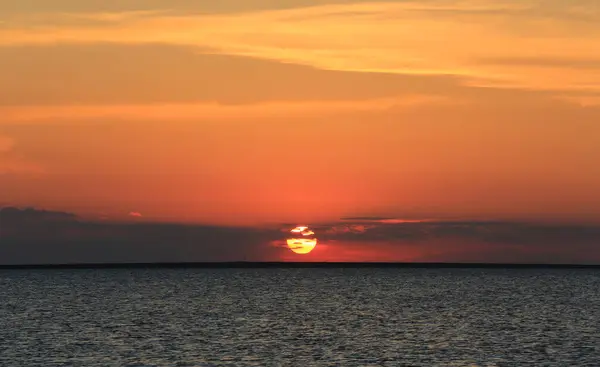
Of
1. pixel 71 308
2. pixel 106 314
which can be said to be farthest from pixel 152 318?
pixel 71 308

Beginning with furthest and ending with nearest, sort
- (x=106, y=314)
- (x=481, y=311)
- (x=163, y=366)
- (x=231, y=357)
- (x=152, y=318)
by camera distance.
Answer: (x=481, y=311) < (x=106, y=314) < (x=152, y=318) < (x=231, y=357) < (x=163, y=366)

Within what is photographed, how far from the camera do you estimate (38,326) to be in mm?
136750

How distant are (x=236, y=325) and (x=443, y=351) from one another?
41.4 m

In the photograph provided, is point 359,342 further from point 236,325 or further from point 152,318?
point 152,318

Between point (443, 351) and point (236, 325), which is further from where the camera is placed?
point (236, 325)

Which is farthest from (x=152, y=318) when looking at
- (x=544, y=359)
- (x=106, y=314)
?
(x=544, y=359)

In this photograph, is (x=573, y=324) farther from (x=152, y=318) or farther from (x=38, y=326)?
(x=38, y=326)

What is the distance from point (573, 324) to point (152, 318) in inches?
2419

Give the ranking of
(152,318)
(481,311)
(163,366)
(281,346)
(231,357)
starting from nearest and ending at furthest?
(163,366)
(231,357)
(281,346)
(152,318)
(481,311)

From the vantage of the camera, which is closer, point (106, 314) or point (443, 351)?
point (443, 351)

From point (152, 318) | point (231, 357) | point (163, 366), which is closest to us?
point (163, 366)

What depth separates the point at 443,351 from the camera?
10200 cm

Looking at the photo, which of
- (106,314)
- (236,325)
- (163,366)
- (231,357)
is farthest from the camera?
(106,314)

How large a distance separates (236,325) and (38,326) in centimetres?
2658
